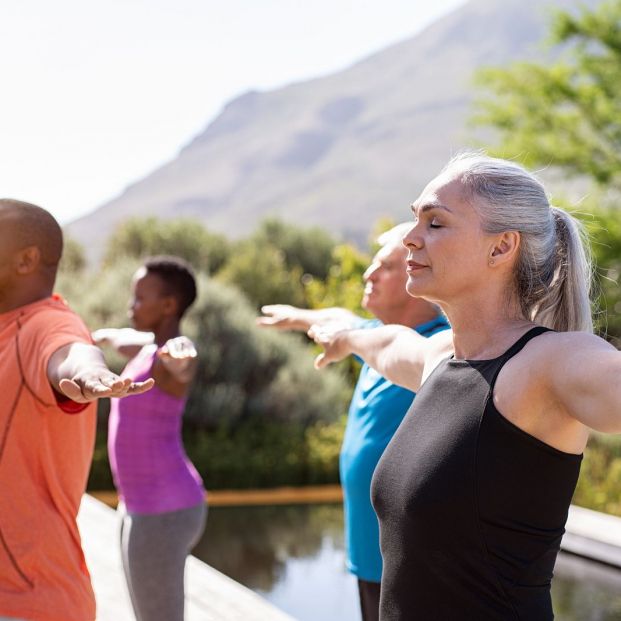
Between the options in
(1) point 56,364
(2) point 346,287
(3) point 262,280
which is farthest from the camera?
(3) point 262,280

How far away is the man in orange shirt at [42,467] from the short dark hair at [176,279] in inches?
87.8

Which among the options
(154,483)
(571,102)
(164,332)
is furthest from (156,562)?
(571,102)

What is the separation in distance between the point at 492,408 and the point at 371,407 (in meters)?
1.59

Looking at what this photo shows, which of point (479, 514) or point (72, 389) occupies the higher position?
point (72, 389)

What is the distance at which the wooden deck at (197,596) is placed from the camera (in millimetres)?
5496

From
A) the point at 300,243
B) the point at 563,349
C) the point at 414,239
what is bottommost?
the point at 300,243

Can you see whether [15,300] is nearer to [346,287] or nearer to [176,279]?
[176,279]

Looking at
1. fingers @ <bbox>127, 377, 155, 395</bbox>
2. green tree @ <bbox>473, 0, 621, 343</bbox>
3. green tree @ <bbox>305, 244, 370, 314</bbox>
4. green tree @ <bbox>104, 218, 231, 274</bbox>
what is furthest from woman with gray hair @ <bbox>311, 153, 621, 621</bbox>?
green tree @ <bbox>104, 218, 231, 274</bbox>

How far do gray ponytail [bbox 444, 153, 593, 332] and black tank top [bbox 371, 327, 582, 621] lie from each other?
0.14 metres

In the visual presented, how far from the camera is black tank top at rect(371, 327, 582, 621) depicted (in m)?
1.80

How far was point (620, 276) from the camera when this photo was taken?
1809 cm

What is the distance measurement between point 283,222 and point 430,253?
28610 mm

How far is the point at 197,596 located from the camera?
5891mm

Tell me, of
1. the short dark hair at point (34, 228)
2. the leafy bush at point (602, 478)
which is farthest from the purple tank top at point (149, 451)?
the leafy bush at point (602, 478)
